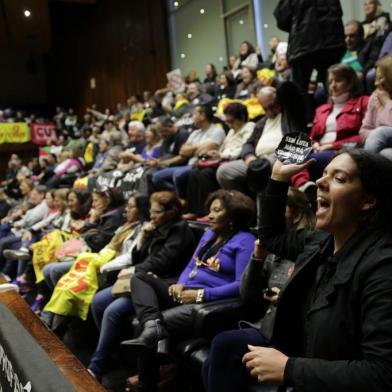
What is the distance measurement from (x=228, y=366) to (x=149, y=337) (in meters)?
0.55

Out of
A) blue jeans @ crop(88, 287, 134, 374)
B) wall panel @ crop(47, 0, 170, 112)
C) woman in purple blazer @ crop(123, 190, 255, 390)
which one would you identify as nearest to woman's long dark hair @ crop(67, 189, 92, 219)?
blue jeans @ crop(88, 287, 134, 374)

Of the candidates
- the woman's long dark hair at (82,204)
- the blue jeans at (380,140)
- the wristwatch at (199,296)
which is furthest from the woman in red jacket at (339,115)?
the woman's long dark hair at (82,204)

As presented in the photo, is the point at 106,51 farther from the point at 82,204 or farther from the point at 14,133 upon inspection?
the point at 82,204

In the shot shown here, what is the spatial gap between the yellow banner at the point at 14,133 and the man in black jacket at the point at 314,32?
887 centimetres

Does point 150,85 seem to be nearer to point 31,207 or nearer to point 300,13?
point 31,207

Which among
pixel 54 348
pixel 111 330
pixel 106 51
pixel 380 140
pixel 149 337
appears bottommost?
pixel 111 330

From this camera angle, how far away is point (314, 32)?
3271 millimetres

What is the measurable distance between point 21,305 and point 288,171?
1.01 m

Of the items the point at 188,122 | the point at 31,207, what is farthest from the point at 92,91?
the point at 188,122

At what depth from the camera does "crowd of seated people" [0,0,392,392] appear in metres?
1.07

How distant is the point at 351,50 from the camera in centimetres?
417

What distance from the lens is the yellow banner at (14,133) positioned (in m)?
10.8

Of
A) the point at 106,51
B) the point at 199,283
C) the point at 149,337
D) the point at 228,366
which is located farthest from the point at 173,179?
the point at 106,51

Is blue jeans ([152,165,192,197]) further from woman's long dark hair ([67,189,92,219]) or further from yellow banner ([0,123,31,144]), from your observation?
yellow banner ([0,123,31,144])
